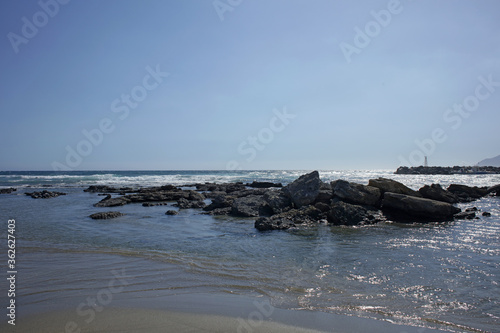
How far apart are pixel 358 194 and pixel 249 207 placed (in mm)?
4982

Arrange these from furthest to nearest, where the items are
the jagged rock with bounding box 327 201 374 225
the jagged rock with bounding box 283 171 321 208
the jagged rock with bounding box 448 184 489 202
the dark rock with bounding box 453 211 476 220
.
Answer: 1. the jagged rock with bounding box 448 184 489 202
2. the jagged rock with bounding box 283 171 321 208
3. the dark rock with bounding box 453 211 476 220
4. the jagged rock with bounding box 327 201 374 225

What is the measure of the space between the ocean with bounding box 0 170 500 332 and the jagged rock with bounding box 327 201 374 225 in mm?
678

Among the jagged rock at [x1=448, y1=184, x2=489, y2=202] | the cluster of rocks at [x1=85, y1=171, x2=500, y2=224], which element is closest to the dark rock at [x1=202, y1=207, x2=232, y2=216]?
the cluster of rocks at [x1=85, y1=171, x2=500, y2=224]

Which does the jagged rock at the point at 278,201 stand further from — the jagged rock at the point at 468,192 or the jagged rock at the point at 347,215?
the jagged rock at the point at 468,192

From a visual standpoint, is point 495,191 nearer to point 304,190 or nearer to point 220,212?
point 304,190

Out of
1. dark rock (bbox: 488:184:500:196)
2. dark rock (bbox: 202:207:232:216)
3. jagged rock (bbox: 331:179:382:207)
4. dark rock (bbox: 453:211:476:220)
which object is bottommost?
dark rock (bbox: 202:207:232:216)

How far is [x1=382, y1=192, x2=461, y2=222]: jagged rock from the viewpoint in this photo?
39.2 feet

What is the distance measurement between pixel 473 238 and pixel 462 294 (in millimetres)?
5122

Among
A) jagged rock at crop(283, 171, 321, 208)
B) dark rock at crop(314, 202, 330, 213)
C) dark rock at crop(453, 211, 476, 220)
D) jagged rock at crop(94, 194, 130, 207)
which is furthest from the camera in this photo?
jagged rock at crop(94, 194, 130, 207)

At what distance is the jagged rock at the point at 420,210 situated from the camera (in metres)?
11.9

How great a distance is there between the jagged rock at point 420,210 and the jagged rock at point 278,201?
4.41 m

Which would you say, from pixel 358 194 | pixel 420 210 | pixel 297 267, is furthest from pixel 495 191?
pixel 297 267

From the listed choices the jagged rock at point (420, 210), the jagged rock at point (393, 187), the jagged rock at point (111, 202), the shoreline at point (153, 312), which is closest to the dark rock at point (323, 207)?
the jagged rock at point (420, 210)

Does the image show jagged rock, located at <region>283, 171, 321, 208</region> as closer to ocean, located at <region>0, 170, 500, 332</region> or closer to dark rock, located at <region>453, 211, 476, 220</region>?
ocean, located at <region>0, 170, 500, 332</region>
